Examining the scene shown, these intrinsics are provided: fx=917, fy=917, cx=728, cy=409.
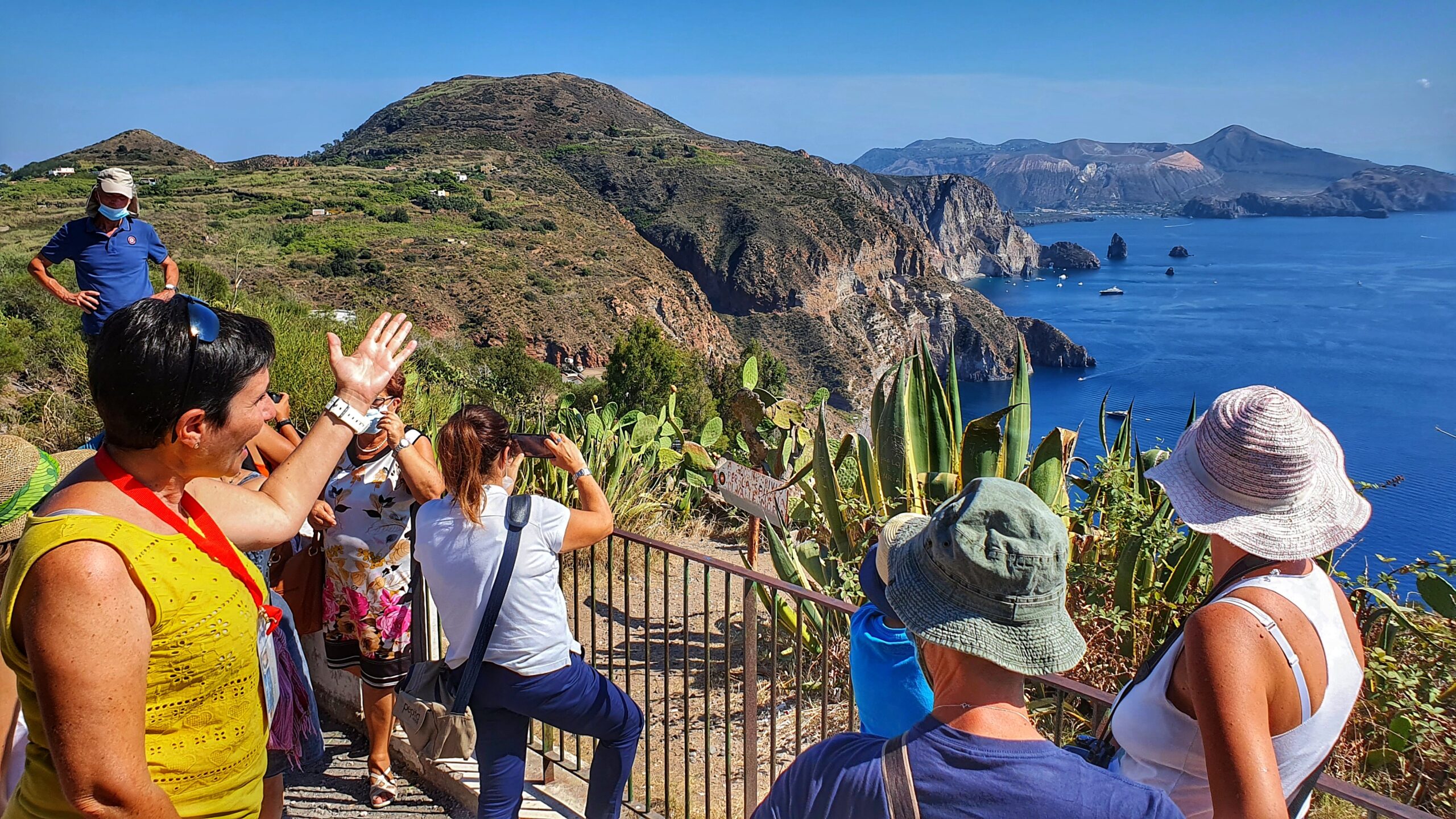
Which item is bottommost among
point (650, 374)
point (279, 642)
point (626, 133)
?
point (650, 374)

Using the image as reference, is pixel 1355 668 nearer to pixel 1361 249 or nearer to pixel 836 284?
pixel 836 284

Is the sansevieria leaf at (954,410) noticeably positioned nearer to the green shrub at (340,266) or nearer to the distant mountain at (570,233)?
the distant mountain at (570,233)

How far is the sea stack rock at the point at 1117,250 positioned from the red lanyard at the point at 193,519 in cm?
19078

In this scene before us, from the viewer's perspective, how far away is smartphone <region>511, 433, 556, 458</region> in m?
2.68

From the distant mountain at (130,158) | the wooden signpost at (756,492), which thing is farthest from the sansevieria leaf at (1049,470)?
the distant mountain at (130,158)

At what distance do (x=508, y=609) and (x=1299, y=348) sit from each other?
105 m

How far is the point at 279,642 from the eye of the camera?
2.02m

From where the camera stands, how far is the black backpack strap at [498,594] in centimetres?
232

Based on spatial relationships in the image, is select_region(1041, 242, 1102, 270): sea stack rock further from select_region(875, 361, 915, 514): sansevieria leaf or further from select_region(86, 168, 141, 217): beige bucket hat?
select_region(86, 168, 141, 217): beige bucket hat

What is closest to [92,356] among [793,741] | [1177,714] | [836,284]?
[1177,714]

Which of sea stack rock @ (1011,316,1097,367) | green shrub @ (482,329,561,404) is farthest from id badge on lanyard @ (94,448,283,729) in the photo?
sea stack rock @ (1011,316,1097,367)

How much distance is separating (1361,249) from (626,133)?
142430mm

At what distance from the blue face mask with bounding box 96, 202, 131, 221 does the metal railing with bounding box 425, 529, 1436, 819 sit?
2787 mm

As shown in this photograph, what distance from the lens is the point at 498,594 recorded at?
2.32m
